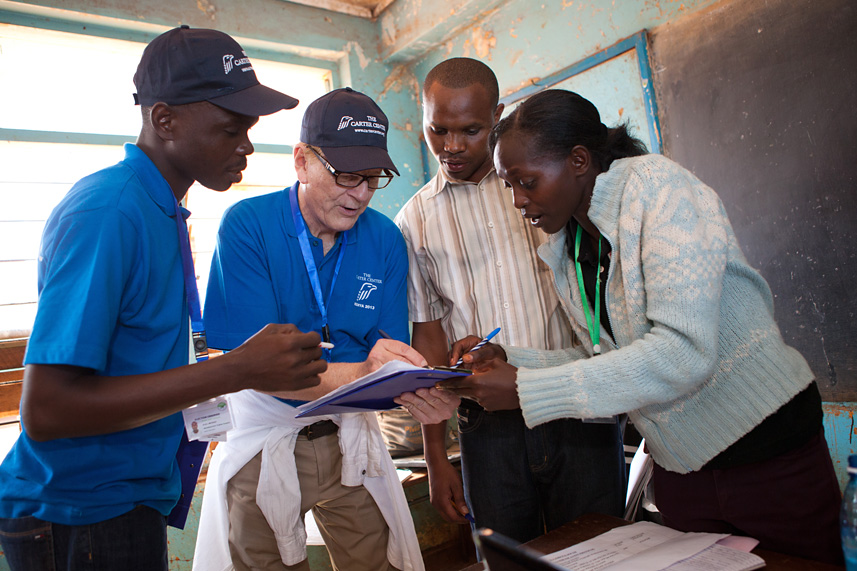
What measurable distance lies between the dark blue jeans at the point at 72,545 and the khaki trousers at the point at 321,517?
0.61 meters

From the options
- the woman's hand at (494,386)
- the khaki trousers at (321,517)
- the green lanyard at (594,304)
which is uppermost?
the green lanyard at (594,304)

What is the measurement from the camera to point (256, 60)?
14.3ft

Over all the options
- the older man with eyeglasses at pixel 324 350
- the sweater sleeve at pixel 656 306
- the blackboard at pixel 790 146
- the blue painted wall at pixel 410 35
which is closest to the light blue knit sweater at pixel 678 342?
the sweater sleeve at pixel 656 306

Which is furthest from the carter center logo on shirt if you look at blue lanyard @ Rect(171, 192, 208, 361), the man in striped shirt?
blue lanyard @ Rect(171, 192, 208, 361)

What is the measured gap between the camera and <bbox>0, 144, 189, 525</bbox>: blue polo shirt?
42.1 inches

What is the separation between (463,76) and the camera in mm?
2068

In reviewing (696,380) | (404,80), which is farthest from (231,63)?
(404,80)

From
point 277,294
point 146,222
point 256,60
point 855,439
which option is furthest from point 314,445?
point 256,60

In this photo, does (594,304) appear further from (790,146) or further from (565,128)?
(790,146)

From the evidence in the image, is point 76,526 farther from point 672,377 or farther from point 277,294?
point 672,377

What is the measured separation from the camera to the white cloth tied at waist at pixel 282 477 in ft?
5.89

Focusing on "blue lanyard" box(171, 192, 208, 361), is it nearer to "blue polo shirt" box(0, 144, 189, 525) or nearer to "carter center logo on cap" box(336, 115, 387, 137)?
"blue polo shirt" box(0, 144, 189, 525)

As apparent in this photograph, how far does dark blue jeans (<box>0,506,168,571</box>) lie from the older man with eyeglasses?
23.0 inches

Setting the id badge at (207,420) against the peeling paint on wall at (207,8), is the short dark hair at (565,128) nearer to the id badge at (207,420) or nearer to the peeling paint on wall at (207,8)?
the id badge at (207,420)
